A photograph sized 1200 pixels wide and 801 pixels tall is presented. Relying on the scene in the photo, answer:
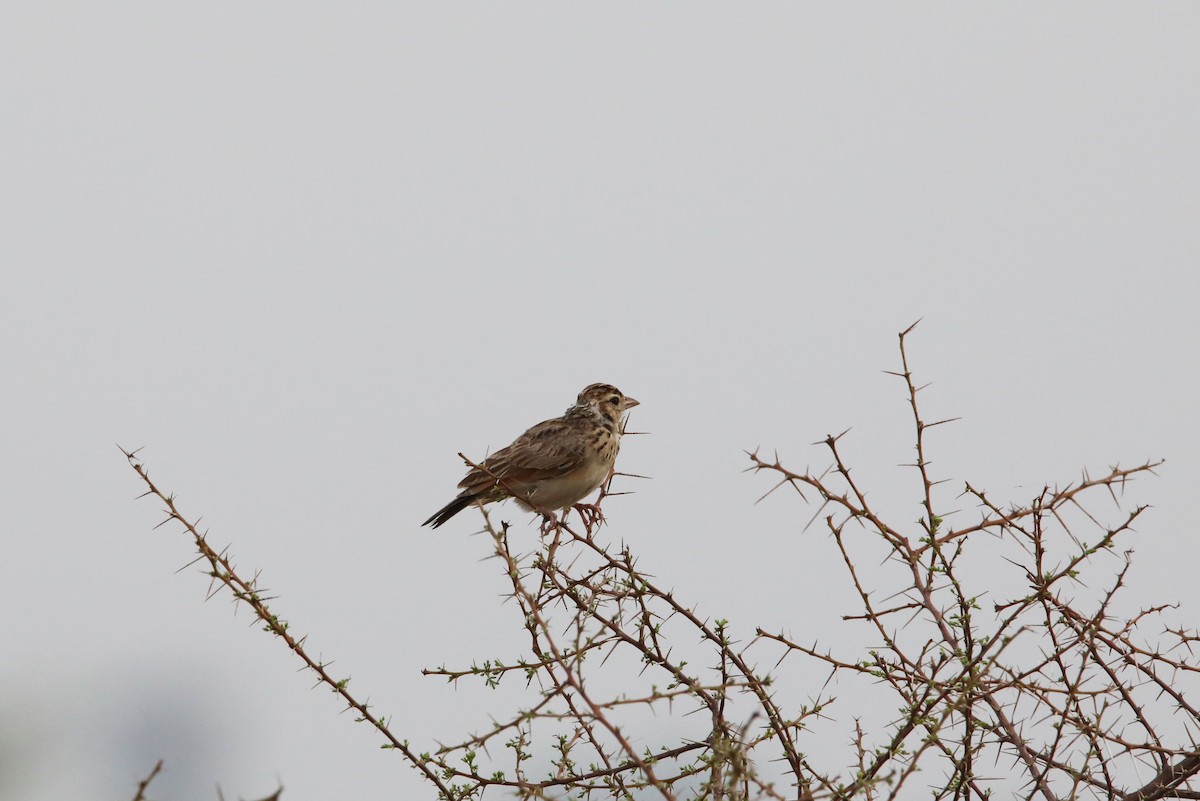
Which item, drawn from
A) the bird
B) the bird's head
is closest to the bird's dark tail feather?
the bird

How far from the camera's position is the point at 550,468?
7.09 m

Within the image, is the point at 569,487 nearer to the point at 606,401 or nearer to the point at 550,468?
the point at 550,468

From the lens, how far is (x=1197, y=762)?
333 centimetres

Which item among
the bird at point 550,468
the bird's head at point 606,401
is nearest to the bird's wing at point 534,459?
the bird at point 550,468

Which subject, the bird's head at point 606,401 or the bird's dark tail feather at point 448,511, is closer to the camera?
the bird's dark tail feather at point 448,511

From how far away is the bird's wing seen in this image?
22.7 ft

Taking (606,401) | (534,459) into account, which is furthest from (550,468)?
(606,401)

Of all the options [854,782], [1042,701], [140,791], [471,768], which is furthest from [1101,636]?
[140,791]

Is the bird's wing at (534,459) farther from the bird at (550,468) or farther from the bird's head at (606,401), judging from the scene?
the bird's head at (606,401)

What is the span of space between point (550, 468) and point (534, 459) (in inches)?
4.3

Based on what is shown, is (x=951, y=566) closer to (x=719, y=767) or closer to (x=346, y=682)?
(x=719, y=767)

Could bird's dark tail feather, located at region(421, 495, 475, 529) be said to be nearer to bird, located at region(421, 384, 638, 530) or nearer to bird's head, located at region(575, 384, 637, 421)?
bird, located at region(421, 384, 638, 530)

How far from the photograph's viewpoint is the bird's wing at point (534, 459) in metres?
6.91

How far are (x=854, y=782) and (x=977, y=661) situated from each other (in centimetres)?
46
